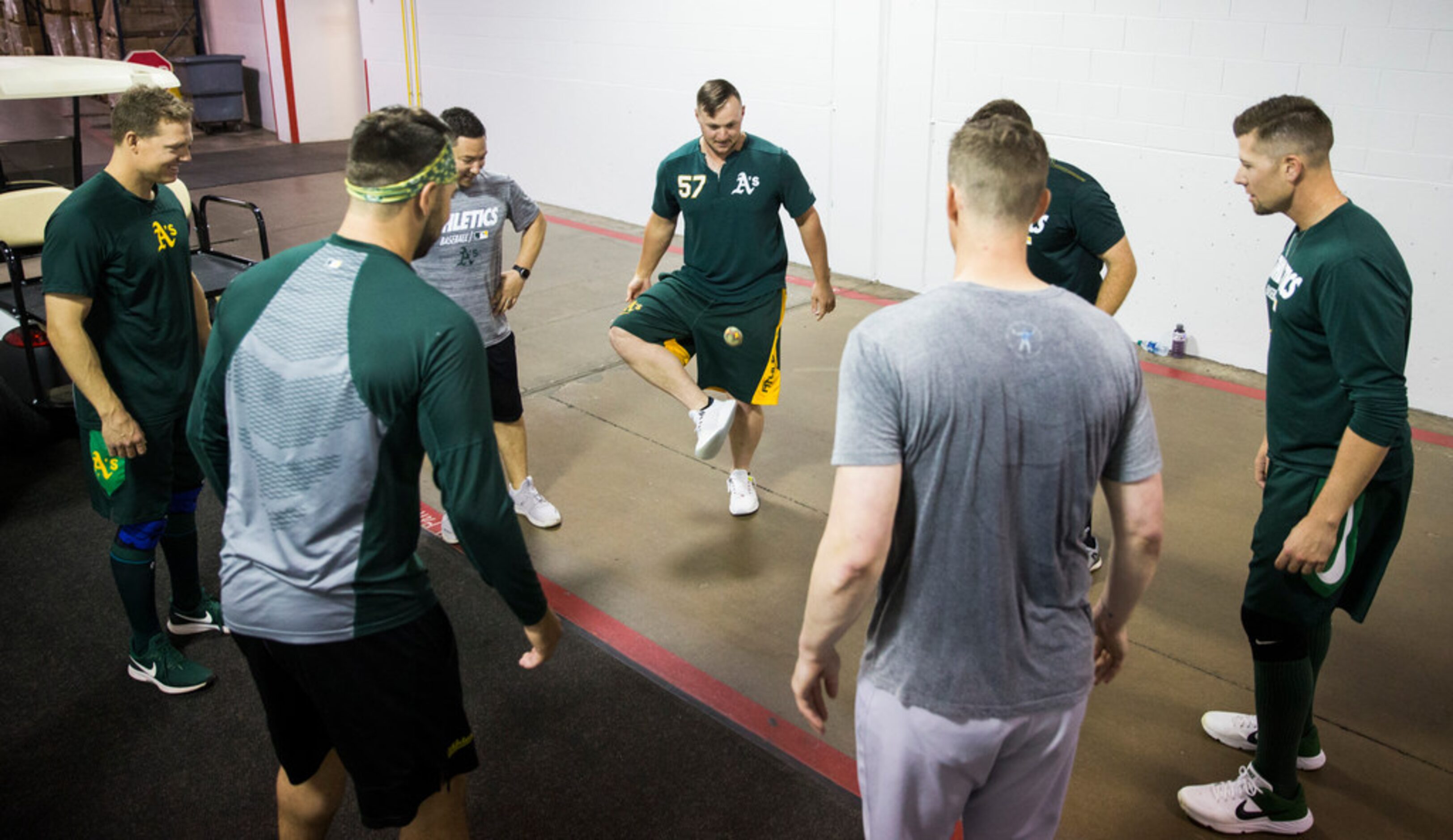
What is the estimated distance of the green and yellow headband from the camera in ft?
6.99

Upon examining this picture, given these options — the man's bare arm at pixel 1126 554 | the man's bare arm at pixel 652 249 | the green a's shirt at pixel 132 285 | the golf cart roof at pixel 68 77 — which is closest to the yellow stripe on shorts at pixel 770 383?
the man's bare arm at pixel 652 249

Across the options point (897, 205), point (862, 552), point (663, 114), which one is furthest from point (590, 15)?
point (862, 552)

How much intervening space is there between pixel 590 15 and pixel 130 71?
4774 mm

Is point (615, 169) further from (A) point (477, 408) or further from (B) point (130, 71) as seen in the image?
(A) point (477, 408)

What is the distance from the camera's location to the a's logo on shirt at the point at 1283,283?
279 centimetres

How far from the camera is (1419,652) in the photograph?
3.90 metres

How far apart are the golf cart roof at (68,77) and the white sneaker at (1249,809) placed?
20.2 feet

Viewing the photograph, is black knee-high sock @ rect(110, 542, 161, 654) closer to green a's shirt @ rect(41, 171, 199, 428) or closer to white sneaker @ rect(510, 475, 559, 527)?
green a's shirt @ rect(41, 171, 199, 428)

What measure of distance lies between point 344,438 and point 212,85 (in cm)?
1554

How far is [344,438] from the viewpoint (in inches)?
80.5

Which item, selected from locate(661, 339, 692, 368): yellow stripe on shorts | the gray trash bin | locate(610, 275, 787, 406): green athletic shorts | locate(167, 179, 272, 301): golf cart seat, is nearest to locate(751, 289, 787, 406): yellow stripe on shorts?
locate(610, 275, 787, 406): green athletic shorts

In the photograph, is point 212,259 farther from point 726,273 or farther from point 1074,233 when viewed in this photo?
point 1074,233

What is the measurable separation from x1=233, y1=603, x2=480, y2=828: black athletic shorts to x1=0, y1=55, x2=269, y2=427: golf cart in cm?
327

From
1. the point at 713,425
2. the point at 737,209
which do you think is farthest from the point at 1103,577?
the point at 737,209
